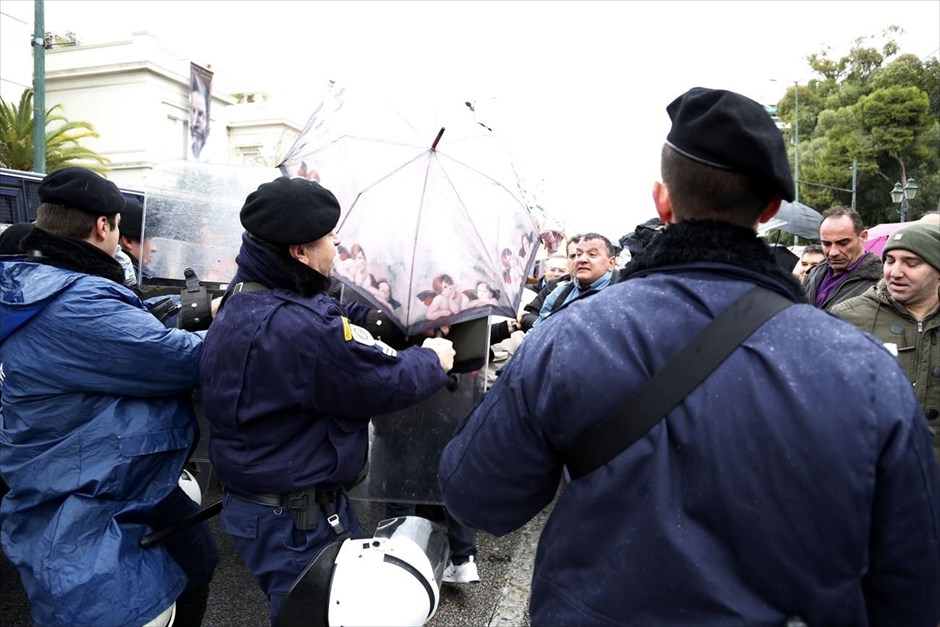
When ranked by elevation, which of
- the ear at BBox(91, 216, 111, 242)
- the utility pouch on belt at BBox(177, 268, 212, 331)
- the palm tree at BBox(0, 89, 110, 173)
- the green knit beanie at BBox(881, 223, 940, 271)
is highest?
the green knit beanie at BBox(881, 223, 940, 271)

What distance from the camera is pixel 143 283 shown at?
4516 millimetres

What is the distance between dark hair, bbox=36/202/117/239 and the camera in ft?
8.32

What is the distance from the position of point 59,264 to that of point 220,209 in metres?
1.90

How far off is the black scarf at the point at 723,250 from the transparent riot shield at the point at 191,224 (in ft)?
11.0

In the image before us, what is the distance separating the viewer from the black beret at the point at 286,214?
7.27 ft

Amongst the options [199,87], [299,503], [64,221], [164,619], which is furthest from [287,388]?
[199,87]

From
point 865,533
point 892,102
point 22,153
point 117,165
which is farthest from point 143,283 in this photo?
point 117,165

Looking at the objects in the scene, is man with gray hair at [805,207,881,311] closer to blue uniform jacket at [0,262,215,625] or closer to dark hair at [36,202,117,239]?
blue uniform jacket at [0,262,215,625]

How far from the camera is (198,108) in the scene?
3756cm

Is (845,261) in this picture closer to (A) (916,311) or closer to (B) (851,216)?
(B) (851,216)

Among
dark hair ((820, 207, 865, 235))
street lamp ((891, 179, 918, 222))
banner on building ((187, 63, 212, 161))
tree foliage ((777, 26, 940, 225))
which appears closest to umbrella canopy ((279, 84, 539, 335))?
dark hair ((820, 207, 865, 235))

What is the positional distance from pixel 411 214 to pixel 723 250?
1621 millimetres

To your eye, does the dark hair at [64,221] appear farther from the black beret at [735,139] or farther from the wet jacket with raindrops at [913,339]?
the wet jacket with raindrops at [913,339]

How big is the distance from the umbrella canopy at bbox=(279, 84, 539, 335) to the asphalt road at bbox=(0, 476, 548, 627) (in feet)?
5.76
